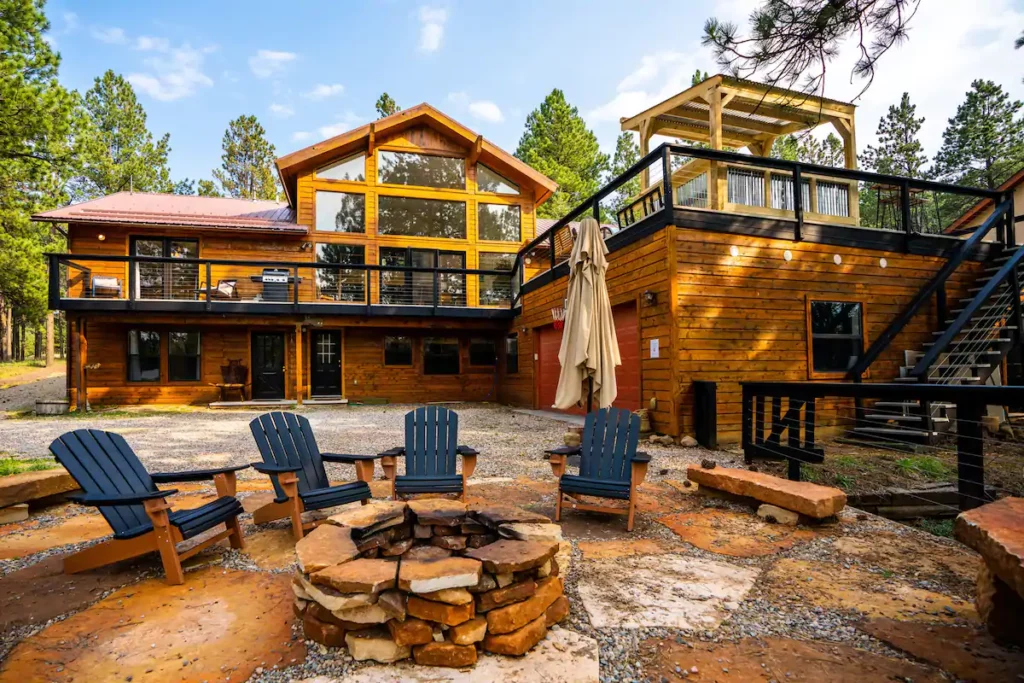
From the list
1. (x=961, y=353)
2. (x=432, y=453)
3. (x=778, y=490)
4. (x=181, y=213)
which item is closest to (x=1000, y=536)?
(x=778, y=490)

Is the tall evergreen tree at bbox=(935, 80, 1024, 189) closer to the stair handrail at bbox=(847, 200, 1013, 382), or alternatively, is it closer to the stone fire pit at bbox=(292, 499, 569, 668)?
the stair handrail at bbox=(847, 200, 1013, 382)

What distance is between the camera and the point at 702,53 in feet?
12.5

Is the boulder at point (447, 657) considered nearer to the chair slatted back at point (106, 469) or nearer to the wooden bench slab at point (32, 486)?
the chair slatted back at point (106, 469)

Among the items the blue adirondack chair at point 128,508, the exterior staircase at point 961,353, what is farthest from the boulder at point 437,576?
the exterior staircase at point 961,353

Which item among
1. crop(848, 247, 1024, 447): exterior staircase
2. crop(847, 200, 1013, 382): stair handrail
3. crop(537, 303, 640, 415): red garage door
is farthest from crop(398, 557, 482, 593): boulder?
crop(847, 200, 1013, 382): stair handrail

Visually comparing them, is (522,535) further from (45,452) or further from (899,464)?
(45,452)

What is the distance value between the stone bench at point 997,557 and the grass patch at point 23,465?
23.2ft

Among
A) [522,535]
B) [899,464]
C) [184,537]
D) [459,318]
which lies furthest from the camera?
[459,318]

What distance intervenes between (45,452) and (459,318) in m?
8.66

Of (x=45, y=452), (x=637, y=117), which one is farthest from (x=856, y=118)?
(x=45, y=452)

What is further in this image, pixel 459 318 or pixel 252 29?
pixel 459 318

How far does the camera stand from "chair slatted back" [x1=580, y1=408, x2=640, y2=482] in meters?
3.85

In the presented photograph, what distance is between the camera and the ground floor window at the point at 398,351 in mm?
14609

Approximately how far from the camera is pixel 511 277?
13992 mm
